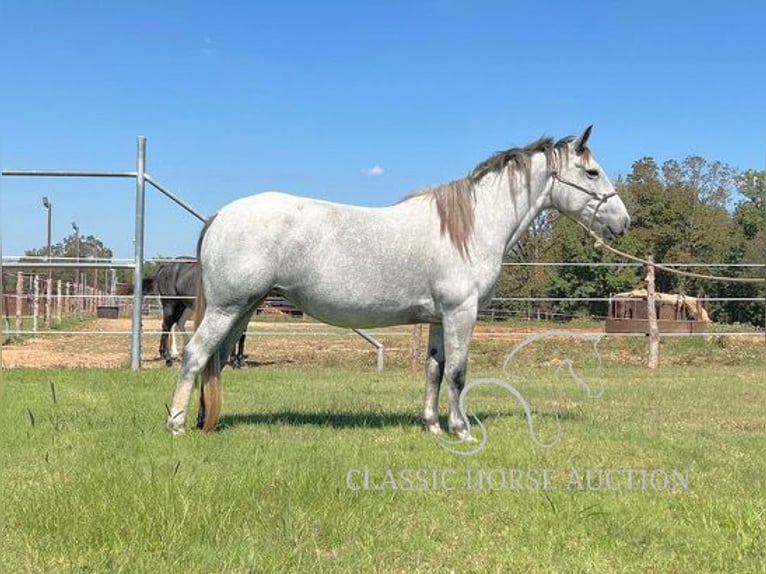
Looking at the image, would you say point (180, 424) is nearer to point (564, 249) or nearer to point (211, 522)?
point (211, 522)

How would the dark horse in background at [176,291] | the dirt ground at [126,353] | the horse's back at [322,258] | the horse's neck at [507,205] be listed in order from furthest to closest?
the dark horse in background at [176,291]
the dirt ground at [126,353]
the horse's neck at [507,205]
the horse's back at [322,258]

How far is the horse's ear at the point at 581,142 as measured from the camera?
455cm

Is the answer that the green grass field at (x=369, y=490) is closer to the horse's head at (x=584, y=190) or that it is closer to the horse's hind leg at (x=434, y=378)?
the horse's hind leg at (x=434, y=378)

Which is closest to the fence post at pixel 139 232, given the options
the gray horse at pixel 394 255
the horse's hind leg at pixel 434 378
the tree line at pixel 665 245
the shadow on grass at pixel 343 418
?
the shadow on grass at pixel 343 418

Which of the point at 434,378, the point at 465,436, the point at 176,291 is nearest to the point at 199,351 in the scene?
the point at 434,378

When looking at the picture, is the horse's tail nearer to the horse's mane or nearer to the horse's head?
the horse's mane

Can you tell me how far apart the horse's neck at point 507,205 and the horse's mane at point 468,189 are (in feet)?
0.11

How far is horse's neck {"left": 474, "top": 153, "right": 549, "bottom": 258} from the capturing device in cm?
443

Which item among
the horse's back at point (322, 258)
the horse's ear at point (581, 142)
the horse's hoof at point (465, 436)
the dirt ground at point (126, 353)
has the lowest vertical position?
the dirt ground at point (126, 353)

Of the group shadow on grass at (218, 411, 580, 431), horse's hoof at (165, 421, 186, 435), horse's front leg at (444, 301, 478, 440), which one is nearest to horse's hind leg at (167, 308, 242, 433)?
horse's hoof at (165, 421, 186, 435)

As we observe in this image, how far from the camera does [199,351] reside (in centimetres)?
412

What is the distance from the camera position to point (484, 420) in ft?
16.3

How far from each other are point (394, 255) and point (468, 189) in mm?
737

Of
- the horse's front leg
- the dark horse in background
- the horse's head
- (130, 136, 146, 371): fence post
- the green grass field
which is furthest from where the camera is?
the dark horse in background
